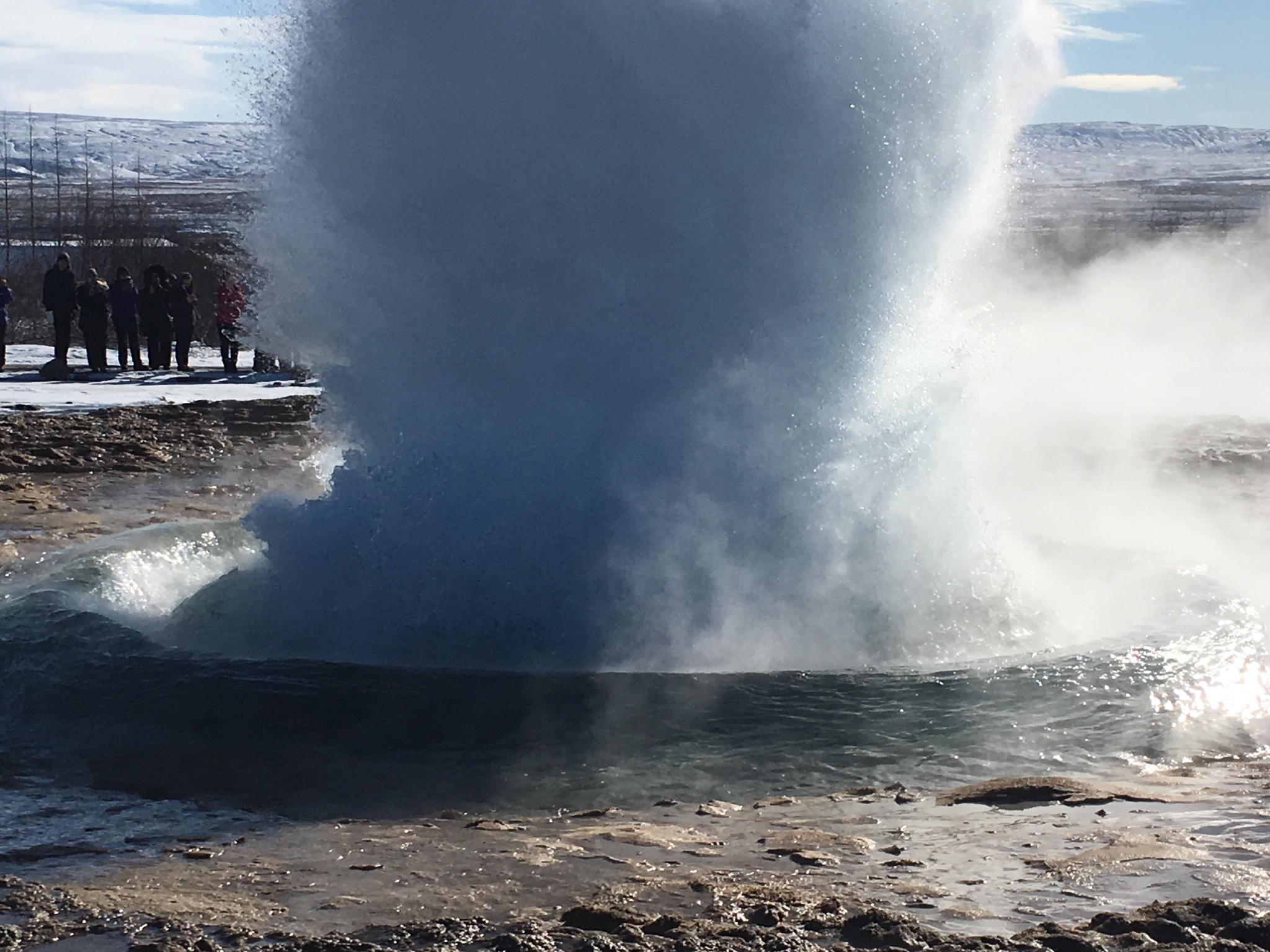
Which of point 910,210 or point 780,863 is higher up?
point 910,210

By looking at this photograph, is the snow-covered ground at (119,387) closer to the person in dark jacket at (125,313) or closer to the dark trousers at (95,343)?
the dark trousers at (95,343)

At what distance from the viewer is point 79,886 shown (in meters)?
3.94

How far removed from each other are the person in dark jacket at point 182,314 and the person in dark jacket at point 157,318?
132 millimetres

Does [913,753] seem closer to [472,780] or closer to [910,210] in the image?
[472,780]

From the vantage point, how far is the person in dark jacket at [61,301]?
54.7 feet

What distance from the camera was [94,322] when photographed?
17.1 metres

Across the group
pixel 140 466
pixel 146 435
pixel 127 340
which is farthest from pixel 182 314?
pixel 140 466

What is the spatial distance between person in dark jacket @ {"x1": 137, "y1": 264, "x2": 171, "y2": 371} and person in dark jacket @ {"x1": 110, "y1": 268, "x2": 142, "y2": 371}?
7.5 inches

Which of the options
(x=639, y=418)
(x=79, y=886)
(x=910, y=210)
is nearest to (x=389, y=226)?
(x=639, y=418)

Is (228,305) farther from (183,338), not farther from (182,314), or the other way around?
(183,338)

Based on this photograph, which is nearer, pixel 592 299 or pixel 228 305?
pixel 592 299

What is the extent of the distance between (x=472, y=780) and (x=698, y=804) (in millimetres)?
780

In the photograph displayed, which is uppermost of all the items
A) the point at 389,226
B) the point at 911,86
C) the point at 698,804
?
the point at 911,86

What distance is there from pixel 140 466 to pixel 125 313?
6566 mm
